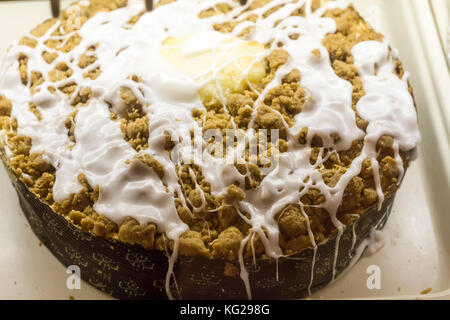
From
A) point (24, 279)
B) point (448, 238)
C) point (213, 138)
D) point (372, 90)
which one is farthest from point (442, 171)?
point (24, 279)

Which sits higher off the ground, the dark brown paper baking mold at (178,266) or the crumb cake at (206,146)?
the crumb cake at (206,146)

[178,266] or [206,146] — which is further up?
[206,146]

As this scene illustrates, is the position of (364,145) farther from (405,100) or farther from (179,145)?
(179,145)

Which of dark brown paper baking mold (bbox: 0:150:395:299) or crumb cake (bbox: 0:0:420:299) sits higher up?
crumb cake (bbox: 0:0:420:299)

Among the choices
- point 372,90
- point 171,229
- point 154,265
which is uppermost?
point 372,90
